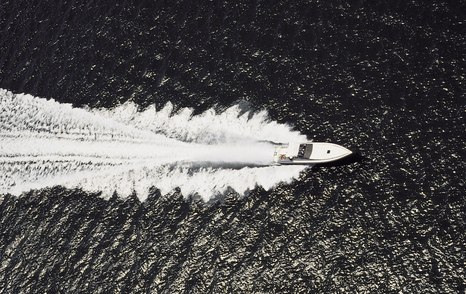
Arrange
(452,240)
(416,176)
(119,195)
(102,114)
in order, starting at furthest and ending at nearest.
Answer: (102,114) < (119,195) < (416,176) < (452,240)

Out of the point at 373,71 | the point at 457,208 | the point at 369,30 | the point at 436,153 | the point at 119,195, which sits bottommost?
the point at 119,195

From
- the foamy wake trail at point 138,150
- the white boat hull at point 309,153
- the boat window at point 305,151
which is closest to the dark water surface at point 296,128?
the white boat hull at point 309,153

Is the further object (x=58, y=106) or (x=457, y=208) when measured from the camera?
(x=58, y=106)

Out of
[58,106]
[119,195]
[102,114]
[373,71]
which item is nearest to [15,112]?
[58,106]

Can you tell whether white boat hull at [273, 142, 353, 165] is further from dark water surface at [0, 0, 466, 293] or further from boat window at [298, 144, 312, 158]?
dark water surface at [0, 0, 466, 293]

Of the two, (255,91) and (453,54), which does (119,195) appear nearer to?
(255,91)

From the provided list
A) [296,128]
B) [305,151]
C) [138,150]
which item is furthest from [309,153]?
[138,150]

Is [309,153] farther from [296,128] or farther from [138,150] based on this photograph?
[138,150]

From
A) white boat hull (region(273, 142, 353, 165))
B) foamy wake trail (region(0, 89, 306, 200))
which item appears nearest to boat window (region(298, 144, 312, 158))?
white boat hull (region(273, 142, 353, 165))
